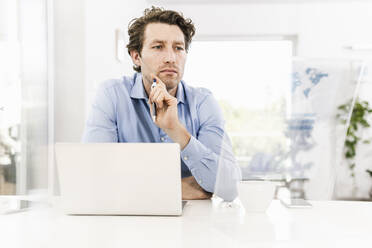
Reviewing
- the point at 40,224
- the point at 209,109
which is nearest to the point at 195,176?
the point at 209,109

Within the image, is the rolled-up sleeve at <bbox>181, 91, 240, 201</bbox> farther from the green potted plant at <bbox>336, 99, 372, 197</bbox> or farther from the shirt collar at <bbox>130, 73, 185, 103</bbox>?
the green potted plant at <bbox>336, 99, 372, 197</bbox>

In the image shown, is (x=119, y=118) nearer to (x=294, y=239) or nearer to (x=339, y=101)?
(x=339, y=101)

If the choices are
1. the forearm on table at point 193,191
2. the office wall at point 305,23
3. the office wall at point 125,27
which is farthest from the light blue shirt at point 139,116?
the office wall at point 305,23

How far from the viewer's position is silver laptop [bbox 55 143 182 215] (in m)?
0.91

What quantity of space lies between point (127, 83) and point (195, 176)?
1.99 feet

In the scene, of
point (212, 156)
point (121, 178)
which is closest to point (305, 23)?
point (212, 156)

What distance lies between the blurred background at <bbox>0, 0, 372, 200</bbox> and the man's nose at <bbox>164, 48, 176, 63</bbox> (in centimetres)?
41

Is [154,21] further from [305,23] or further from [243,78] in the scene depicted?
[305,23]

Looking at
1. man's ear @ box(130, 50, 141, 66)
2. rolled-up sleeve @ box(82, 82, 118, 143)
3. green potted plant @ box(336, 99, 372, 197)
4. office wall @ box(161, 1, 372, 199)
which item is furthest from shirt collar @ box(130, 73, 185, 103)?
green potted plant @ box(336, 99, 372, 197)

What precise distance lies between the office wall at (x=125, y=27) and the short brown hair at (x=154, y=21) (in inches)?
14.4

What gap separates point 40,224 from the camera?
0.86 m

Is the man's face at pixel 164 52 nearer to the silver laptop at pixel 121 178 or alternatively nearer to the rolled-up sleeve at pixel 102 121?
the rolled-up sleeve at pixel 102 121

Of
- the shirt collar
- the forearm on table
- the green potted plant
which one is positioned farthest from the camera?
the green potted plant

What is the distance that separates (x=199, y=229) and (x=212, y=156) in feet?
2.39
